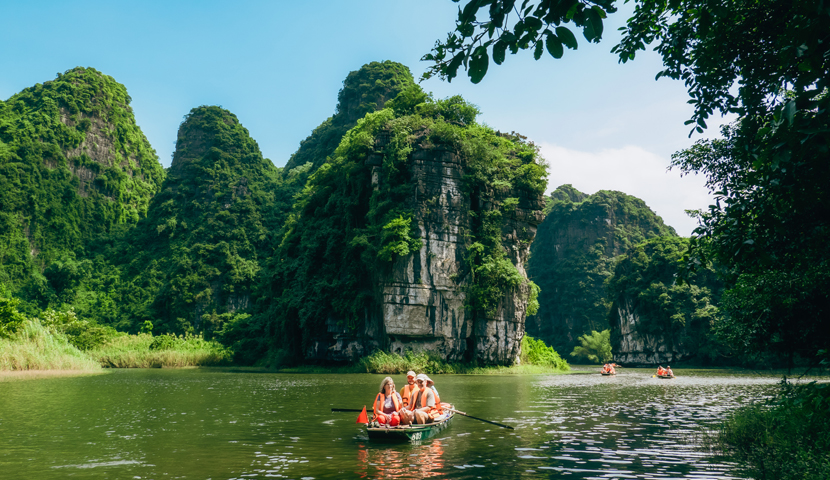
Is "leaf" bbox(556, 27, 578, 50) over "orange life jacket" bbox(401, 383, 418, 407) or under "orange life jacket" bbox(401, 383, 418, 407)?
over

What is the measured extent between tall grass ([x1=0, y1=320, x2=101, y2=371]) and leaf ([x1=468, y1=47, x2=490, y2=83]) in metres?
27.5

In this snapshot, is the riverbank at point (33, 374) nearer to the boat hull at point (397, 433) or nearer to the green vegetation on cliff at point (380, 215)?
the green vegetation on cliff at point (380, 215)

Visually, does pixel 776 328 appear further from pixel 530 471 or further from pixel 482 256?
pixel 482 256

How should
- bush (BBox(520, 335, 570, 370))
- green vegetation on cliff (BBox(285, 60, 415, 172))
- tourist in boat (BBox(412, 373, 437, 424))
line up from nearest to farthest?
tourist in boat (BBox(412, 373, 437, 424))
bush (BBox(520, 335, 570, 370))
green vegetation on cliff (BBox(285, 60, 415, 172))

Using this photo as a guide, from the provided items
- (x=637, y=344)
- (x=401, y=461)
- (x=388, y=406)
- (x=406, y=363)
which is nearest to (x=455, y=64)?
(x=401, y=461)

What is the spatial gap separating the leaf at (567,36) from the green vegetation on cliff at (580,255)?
8509cm

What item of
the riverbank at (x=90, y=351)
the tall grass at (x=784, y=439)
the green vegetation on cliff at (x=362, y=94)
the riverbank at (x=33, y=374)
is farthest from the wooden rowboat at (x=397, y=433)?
the green vegetation on cliff at (x=362, y=94)

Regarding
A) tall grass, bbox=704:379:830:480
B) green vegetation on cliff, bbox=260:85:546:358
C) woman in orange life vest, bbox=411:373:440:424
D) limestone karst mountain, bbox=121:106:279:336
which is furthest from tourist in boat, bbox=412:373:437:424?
limestone karst mountain, bbox=121:106:279:336

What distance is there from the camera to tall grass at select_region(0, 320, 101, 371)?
→ 942 inches

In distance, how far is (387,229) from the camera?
35031mm

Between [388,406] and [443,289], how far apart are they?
24697mm

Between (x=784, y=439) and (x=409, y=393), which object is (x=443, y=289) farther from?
(x=784, y=439)

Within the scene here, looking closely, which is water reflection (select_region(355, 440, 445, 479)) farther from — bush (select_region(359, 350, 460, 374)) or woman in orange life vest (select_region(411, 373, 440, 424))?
bush (select_region(359, 350, 460, 374))

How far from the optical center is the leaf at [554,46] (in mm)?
2855
